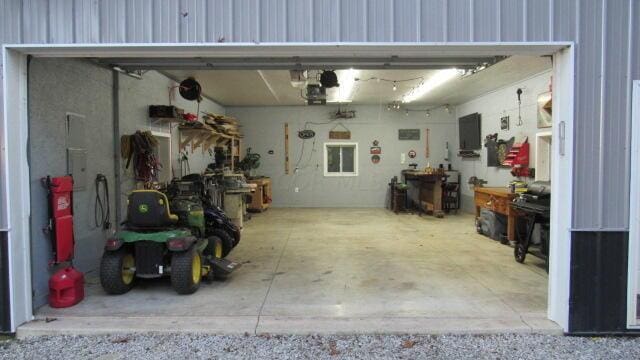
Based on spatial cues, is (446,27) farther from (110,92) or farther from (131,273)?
(110,92)

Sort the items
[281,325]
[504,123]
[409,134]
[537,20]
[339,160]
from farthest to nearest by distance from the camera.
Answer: [339,160] → [409,134] → [504,123] → [281,325] → [537,20]

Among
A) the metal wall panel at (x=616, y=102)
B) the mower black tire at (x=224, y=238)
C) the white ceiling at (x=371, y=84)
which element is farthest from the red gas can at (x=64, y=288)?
the metal wall panel at (x=616, y=102)

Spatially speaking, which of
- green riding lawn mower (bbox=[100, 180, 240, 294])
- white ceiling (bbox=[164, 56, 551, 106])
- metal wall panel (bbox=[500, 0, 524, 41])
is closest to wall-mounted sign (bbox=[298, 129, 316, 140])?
white ceiling (bbox=[164, 56, 551, 106])

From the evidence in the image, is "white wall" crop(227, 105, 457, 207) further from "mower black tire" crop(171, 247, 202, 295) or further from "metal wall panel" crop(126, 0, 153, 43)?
"metal wall panel" crop(126, 0, 153, 43)

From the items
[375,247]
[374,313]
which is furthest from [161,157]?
[374,313]

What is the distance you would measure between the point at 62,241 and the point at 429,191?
7765mm

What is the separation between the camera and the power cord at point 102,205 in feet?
15.3

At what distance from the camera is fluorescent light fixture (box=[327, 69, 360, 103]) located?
691cm

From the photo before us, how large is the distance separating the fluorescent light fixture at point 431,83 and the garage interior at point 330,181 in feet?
0.18

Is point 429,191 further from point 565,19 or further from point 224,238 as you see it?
point 565,19

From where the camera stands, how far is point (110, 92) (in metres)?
4.90

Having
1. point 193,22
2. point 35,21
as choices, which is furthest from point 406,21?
point 35,21

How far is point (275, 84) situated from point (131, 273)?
16.0 ft

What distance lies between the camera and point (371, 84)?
26.4ft
